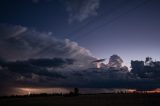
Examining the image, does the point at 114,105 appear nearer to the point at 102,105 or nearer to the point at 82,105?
the point at 102,105

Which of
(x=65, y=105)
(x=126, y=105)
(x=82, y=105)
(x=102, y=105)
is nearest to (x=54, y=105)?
(x=65, y=105)

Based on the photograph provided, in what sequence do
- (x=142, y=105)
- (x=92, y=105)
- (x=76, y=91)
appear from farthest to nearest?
1. (x=76, y=91)
2. (x=92, y=105)
3. (x=142, y=105)

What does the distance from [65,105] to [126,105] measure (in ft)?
70.6

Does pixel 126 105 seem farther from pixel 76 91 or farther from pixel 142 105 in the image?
pixel 76 91

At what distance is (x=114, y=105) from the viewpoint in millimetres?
75938

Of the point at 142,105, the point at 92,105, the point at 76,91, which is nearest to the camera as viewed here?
the point at 142,105

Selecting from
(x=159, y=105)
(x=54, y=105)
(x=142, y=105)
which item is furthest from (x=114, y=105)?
(x=54, y=105)

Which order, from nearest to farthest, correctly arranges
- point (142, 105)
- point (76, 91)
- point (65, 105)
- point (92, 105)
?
point (142, 105) < point (92, 105) < point (65, 105) < point (76, 91)

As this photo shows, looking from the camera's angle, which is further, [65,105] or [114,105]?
[65,105]

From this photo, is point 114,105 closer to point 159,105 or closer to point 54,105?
point 159,105

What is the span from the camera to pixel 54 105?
85.1 meters

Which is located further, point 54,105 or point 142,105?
point 54,105

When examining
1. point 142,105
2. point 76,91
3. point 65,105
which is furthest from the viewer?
point 76,91

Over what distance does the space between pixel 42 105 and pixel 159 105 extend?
136ft
